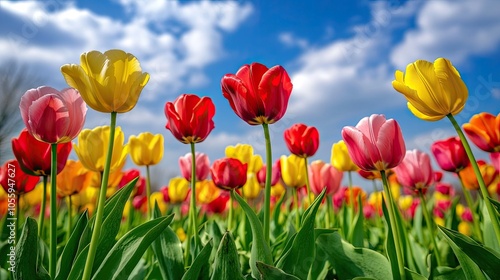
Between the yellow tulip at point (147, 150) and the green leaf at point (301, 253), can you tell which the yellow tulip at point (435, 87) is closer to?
the green leaf at point (301, 253)

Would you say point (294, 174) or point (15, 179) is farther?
point (294, 174)

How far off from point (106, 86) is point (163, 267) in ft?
2.50

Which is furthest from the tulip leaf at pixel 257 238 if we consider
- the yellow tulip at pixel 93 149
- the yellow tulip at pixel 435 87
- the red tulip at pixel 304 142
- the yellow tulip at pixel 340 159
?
the yellow tulip at pixel 340 159

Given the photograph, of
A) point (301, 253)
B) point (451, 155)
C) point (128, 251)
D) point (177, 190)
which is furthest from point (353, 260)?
point (177, 190)

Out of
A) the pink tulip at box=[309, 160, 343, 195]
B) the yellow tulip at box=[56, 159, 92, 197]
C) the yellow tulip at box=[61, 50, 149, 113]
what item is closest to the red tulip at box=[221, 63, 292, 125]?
the yellow tulip at box=[61, 50, 149, 113]

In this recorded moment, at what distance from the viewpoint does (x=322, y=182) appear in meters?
2.72

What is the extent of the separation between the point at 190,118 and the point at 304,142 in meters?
0.78

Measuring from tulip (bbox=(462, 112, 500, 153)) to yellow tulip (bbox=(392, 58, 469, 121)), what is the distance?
2.54ft

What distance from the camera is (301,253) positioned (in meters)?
1.24

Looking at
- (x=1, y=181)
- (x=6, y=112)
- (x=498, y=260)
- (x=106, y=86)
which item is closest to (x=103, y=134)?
(x=1, y=181)

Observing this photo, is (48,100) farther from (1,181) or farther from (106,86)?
(1,181)

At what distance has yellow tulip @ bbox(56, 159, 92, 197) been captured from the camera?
2191 millimetres

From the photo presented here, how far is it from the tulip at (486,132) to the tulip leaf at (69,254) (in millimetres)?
1887

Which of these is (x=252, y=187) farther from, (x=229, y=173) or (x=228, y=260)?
(x=228, y=260)
